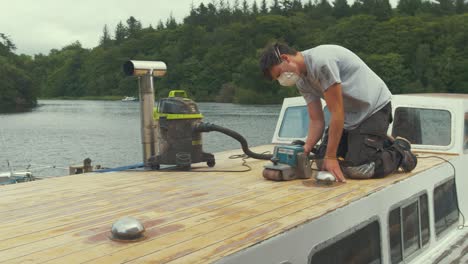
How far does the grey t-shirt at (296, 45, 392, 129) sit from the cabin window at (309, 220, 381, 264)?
109 cm

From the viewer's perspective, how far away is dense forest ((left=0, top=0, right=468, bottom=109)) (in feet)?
219

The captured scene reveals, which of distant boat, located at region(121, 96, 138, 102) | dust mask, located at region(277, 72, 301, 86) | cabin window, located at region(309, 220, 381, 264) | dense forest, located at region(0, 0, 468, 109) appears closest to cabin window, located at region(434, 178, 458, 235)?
cabin window, located at region(309, 220, 381, 264)

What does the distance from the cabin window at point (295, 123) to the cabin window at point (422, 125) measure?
1.11m

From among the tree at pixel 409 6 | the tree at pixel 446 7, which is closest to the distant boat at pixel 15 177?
the tree at pixel 446 7

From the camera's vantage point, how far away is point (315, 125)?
180 inches

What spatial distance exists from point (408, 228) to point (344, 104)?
1.16 m

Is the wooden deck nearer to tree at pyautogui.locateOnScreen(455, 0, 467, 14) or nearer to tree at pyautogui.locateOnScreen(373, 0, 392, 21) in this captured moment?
tree at pyautogui.locateOnScreen(373, 0, 392, 21)

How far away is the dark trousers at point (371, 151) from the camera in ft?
13.8

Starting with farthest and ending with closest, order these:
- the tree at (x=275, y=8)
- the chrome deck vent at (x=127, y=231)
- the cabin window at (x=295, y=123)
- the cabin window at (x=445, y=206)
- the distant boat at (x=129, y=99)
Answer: the tree at (x=275, y=8)
the distant boat at (x=129, y=99)
the cabin window at (x=295, y=123)
the cabin window at (x=445, y=206)
the chrome deck vent at (x=127, y=231)

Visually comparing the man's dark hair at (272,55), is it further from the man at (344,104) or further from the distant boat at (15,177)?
the distant boat at (15,177)

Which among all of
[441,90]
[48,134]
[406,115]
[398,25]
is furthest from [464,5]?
[406,115]

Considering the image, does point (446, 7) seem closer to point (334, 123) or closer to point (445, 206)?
point (445, 206)

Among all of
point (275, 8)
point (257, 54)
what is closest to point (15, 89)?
point (257, 54)

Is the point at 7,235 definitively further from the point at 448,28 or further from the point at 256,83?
the point at 448,28
